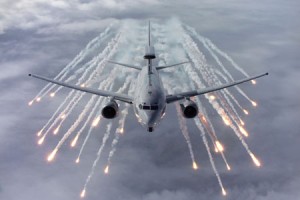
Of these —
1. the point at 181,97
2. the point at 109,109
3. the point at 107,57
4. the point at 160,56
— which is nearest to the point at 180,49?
the point at 160,56

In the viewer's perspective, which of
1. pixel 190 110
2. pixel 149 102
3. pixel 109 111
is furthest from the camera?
pixel 190 110

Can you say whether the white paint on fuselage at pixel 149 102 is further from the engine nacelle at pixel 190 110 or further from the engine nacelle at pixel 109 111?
the engine nacelle at pixel 109 111

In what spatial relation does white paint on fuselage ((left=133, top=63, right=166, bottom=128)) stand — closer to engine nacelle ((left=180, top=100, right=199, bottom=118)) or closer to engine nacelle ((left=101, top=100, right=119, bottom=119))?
engine nacelle ((left=180, top=100, right=199, bottom=118))

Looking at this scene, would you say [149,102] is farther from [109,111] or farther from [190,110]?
[190,110]

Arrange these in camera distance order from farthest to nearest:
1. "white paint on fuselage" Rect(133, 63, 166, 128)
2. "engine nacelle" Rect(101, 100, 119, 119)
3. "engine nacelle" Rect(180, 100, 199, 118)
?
"engine nacelle" Rect(180, 100, 199, 118)
"engine nacelle" Rect(101, 100, 119, 119)
"white paint on fuselage" Rect(133, 63, 166, 128)

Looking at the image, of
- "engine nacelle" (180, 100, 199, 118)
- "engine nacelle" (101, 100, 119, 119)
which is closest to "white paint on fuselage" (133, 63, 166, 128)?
"engine nacelle" (180, 100, 199, 118)

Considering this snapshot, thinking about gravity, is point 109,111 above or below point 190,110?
below

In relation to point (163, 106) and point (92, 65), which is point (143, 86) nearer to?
point (163, 106)

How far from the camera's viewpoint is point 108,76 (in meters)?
83.6

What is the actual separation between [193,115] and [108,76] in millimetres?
34413

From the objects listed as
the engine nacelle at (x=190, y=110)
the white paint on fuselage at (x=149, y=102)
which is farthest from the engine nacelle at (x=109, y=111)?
the engine nacelle at (x=190, y=110)

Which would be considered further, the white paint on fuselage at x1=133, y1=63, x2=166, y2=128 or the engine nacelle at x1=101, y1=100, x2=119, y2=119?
the engine nacelle at x1=101, y1=100, x2=119, y2=119

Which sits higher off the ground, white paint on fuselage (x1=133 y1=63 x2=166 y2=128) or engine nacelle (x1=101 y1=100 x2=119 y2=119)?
white paint on fuselage (x1=133 y1=63 x2=166 y2=128)

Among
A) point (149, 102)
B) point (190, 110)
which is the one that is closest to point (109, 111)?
point (149, 102)
